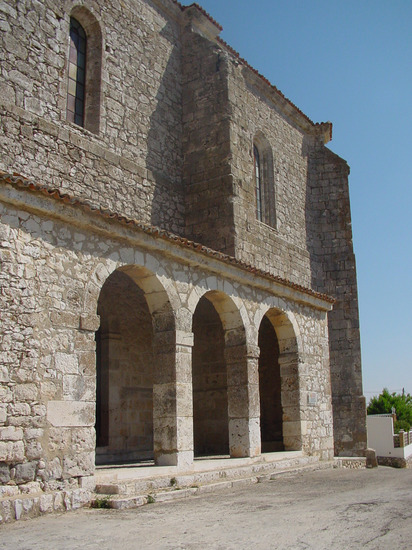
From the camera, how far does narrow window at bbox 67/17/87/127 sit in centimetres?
999

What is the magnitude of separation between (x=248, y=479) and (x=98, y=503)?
2.77m

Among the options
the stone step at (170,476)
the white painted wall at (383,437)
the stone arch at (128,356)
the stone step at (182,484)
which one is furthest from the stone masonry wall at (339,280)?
the stone arch at (128,356)

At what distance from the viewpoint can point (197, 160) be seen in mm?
12234

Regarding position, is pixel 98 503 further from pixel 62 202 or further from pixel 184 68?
pixel 184 68

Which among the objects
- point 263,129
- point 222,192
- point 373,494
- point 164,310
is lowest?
point 373,494

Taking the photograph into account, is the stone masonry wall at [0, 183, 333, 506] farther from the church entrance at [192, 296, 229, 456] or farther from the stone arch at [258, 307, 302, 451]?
the church entrance at [192, 296, 229, 456]

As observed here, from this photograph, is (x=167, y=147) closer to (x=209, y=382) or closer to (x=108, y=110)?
(x=108, y=110)

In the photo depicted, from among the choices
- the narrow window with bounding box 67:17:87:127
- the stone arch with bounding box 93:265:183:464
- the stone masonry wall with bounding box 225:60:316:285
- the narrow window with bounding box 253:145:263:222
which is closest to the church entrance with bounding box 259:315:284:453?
the stone masonry wall with bounding box 225:60:316:285

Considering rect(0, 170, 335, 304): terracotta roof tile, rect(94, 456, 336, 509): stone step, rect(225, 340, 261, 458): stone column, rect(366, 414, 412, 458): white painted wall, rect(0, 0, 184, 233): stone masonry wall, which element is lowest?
rect(366, 414, 412, 458): white painted wall

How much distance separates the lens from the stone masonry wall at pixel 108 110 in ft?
28.5

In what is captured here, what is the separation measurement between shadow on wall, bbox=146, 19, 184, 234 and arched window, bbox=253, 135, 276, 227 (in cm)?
277

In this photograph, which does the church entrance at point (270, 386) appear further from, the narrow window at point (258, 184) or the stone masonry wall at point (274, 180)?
the narrow window at point (258, 184)

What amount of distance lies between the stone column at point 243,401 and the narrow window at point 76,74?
4422 millimetres

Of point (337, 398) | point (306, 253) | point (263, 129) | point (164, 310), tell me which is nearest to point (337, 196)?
point (306, 253)
